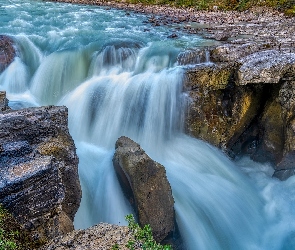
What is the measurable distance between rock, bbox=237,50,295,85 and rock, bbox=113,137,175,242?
4.16 metres

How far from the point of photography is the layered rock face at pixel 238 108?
999 cm

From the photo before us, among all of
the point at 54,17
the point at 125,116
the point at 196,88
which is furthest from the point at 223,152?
the point at 54,17

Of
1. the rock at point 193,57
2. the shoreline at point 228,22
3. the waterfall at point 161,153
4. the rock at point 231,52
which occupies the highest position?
the shoreline at point 228,22

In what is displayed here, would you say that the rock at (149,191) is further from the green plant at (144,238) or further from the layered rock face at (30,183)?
the green plant at (144,238)

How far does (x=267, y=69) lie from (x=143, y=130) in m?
4.28

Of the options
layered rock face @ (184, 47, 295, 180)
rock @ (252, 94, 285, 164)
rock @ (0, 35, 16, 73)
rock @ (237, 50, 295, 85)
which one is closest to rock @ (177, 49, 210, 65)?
layered rock face @ (184, 47, 295, 180)

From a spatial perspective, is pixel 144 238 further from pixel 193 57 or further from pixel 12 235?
pixel 193 57

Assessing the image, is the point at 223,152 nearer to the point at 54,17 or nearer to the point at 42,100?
the point at 42,100

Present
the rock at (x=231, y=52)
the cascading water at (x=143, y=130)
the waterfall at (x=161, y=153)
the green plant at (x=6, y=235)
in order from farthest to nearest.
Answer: the rock at (x=231, y=52), the cascading water at (x=143, y=130), the waterfall at (x=161, y=153), the green plant at (x=6, y=235)

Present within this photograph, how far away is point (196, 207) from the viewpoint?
850cm

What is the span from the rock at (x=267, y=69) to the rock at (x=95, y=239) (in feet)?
22.5

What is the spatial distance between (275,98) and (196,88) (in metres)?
2.49

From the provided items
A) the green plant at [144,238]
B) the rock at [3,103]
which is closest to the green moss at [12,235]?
the green plant at [144,238]

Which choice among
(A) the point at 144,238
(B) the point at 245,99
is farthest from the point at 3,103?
(B) the point at 245,99
